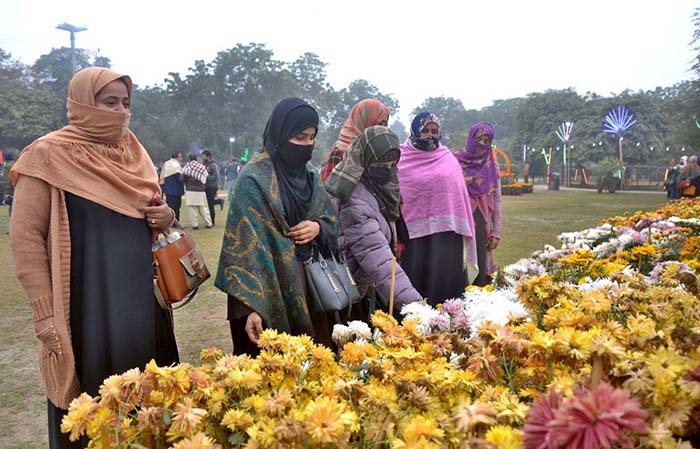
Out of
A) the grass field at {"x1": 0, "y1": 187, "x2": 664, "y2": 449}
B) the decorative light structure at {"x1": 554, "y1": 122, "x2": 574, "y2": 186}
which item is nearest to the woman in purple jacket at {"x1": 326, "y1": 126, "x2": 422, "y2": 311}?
the grass field at {"x1": 0, "y1": 187, "x2": 664, "y2": 449}

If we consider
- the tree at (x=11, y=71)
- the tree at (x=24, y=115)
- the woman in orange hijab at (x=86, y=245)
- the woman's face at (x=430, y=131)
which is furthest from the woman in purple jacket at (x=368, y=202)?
the tree at (x=11, y=71)

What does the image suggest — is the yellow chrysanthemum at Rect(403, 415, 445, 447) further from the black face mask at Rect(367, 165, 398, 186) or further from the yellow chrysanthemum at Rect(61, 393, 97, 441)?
the black face mask at Rect(367, 165, 398, 186)

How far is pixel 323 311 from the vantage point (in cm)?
229

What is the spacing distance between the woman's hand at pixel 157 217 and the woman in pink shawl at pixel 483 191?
2.79 m

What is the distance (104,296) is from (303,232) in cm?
78

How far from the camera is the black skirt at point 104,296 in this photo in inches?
81.6

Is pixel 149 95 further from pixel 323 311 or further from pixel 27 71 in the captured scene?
pixel 323 311

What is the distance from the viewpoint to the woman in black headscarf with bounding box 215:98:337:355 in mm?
2135

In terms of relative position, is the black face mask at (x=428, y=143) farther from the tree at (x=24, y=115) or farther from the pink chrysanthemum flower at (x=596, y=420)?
the tree at (x=24, y=115)

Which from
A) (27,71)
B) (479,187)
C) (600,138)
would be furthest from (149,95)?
(479,187)

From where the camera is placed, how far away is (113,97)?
2248 millimetres

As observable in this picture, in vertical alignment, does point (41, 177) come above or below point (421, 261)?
above

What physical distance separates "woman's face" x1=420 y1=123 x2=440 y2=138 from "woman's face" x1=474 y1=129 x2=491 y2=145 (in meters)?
1.03

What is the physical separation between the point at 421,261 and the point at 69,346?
2039mm
